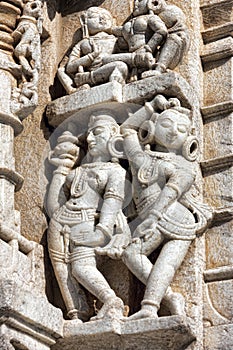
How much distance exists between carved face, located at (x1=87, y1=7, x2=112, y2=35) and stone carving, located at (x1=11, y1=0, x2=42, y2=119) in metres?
0.35

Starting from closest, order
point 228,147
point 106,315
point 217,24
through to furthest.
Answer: point 106,315 < point 228,147 < point 217,24

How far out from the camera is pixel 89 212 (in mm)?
6699

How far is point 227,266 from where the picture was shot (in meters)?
6.57

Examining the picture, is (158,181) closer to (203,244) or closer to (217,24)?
(203,244)

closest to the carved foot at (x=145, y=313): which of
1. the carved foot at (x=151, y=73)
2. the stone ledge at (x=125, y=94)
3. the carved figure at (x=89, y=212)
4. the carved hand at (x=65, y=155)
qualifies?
the carved figure at (x=89, y=212)

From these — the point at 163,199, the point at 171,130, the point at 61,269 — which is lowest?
the point at 61,269

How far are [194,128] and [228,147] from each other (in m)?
0.22

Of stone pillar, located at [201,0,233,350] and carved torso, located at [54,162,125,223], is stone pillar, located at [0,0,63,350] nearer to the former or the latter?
carved torso, located at [54,162,125,223]

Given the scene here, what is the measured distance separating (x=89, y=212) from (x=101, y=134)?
0.48 meters

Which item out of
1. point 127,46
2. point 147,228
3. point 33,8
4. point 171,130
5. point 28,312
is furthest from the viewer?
point 127,46

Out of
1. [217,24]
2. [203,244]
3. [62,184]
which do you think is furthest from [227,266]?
[217,24]

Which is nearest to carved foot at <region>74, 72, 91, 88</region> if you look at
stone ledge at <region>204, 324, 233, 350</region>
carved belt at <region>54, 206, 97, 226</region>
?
carved belt at <region>54, 206, 97, 226</region>

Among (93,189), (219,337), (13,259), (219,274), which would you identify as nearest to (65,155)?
(93,189)

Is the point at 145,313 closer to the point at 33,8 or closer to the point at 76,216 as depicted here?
the point at 76,216
